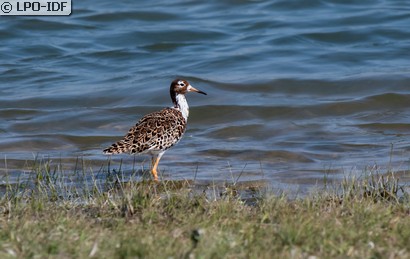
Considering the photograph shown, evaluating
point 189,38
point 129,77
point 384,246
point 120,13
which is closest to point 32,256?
point 384,246

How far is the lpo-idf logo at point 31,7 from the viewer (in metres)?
20.0

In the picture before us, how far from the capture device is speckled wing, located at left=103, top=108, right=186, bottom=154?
922cm

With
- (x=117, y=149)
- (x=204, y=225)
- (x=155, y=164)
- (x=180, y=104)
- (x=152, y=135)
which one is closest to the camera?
(x=204, y=225)

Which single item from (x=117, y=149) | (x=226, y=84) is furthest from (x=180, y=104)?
(x=226, y=84)

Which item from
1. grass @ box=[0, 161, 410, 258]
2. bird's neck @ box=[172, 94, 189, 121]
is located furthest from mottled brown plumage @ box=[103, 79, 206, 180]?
grass @ box=[0, 161, 410, 258]

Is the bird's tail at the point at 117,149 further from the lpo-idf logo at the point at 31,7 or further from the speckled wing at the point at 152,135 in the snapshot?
the lpo-idf logo at the point at 31,7

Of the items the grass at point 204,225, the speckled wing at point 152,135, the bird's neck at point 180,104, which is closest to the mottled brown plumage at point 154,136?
the speckled wing at point 152,135

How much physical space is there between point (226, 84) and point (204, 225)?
8901 millimetres

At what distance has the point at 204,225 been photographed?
19.8 ft

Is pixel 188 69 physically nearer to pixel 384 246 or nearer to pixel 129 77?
pixel 129 77

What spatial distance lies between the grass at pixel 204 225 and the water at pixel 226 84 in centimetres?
198

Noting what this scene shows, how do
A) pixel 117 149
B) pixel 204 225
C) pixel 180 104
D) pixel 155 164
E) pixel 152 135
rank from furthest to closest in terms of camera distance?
1. pixel 180 104
2. pixel 155 164
3. pixel 152 135
4. pixel 117 149
5. pixel 204 225

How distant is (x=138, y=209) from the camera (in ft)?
21.5

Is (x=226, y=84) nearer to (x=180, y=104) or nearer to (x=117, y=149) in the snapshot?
(x=180, y=104)
